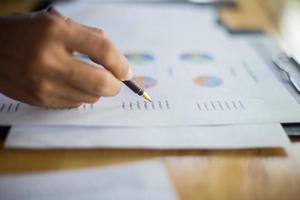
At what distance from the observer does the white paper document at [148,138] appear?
0.51m

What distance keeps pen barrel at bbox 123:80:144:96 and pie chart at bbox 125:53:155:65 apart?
0.15 meters

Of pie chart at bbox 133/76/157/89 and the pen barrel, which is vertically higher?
the pen barrel

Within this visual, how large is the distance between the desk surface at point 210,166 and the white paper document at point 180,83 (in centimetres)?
5

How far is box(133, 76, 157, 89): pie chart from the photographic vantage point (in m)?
0.64

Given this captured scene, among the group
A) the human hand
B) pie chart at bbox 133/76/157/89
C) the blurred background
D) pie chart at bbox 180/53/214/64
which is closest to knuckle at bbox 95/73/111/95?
the human hand

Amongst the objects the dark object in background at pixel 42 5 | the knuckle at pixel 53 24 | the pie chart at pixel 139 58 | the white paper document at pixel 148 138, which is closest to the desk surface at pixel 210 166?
the white paper document at pixel 148 138

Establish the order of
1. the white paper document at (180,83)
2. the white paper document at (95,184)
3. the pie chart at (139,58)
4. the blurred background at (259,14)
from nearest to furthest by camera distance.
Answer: the white paper document at (95,184) → the white paper document at (180,83) → the pie chart at (139,58) → the blurred background at (259,14)

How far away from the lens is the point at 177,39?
85 cm

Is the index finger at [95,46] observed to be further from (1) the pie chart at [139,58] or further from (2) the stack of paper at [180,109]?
(1) the pie chart at [139,58]

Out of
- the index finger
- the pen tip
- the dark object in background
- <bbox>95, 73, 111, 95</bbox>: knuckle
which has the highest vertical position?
the index finger

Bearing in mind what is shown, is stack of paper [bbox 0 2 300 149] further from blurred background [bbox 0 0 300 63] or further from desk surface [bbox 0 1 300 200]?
blurred background [bbox 0 0 300 63]

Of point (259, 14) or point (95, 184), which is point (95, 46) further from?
point (259, 14)

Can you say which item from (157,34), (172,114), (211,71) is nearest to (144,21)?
(157,34)

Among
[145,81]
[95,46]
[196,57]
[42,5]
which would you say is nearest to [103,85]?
[95,46]
